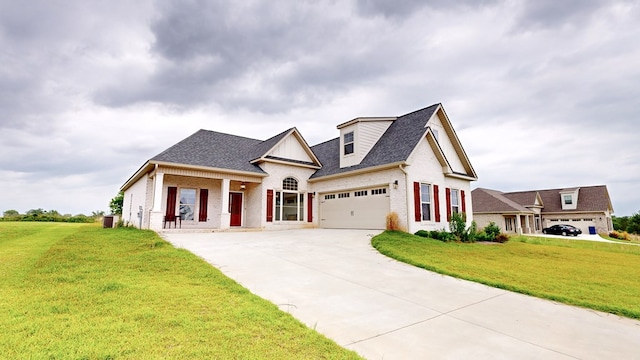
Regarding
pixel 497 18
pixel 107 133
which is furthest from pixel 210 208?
pixel 497 18

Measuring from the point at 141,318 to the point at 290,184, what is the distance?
1494cm

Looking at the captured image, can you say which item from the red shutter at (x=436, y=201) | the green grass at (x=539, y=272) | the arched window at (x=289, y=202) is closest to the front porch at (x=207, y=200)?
the arched window at (x=289, y=202)

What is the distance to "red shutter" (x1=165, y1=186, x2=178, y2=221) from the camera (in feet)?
52.4

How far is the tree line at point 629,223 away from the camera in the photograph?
37.7 meters

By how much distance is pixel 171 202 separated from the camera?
16141 millimetres

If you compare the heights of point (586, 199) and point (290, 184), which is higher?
point (290, 184)

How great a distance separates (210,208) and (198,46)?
8.88m

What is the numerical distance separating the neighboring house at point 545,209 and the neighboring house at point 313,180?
15.5 m

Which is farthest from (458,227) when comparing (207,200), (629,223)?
(629,223)

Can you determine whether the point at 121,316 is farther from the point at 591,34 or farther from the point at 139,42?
the point at 591,34

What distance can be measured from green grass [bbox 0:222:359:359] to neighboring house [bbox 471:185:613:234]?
32092 millimetres

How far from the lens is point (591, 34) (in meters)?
11.3

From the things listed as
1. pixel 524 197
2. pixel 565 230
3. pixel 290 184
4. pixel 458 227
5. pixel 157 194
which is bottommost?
pixel 565 230

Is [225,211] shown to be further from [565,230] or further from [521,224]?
[565,230]
